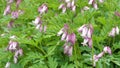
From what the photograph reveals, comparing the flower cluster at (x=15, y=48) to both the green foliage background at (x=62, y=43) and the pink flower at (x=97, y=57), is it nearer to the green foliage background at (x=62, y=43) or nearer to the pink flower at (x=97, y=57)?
Answer: the green foliage background at (x=62, y=43)

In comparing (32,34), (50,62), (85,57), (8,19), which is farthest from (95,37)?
(8,19)

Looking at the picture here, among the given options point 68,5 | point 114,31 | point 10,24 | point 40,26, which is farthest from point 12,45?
point 114,31

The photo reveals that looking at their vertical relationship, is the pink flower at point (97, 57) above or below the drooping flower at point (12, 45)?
below

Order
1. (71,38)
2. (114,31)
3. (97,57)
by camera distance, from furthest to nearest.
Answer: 1. (114,31)
2. (97,57)
3. (71,38)

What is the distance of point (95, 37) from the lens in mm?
3033

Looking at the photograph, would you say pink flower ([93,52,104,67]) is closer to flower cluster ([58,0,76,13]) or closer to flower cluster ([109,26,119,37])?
flower cluster ([109,26,119,37])

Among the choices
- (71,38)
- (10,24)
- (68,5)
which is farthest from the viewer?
(10,24)

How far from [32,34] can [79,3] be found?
70 cm

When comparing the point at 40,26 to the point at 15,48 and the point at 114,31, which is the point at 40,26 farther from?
the point at 114,31

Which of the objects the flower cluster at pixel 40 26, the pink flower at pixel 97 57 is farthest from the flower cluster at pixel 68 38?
the flower cluster at pixel 40 26

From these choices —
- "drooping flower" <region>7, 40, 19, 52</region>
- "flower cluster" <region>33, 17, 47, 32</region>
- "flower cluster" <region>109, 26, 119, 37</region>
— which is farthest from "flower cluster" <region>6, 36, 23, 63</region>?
"flower cluster" <region>109, 26, 119, 37</region>

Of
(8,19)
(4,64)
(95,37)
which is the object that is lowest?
(4,64)

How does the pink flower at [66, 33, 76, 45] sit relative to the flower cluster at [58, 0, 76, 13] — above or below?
below

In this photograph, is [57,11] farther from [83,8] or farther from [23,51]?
[23,51]
